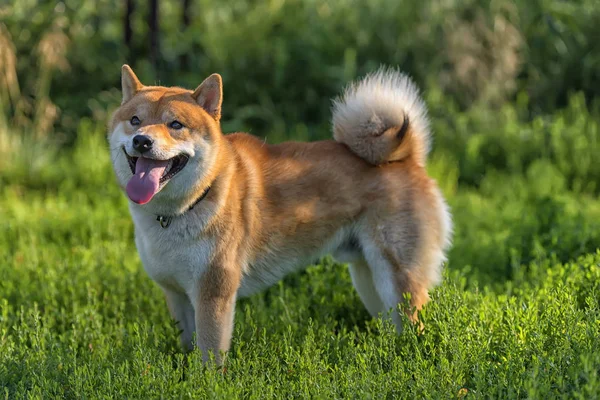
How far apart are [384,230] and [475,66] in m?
5.00

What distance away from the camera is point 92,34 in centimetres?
923

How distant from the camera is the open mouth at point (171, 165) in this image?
12.7 feet

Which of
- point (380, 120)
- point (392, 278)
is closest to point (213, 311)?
point (392, 278)

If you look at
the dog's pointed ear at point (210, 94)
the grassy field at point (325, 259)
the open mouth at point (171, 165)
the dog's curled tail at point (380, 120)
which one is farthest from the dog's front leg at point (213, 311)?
the dog's curled tail at point (380, 120)

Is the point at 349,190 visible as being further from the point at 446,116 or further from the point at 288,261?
the point at 446,116

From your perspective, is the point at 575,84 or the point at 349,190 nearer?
the point at 349,190

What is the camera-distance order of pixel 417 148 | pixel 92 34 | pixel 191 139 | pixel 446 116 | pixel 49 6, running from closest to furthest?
pixel 191 139
pixel 417 148
pixel 49 6
pixel 446 116
pixel 92 34

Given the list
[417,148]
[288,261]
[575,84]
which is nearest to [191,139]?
[288,261]

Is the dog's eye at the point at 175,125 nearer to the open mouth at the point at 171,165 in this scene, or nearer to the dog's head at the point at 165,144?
the dog's head at the point at 165,144

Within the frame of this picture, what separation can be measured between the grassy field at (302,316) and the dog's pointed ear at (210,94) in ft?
3.76

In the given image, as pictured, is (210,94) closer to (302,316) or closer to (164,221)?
(164,221)

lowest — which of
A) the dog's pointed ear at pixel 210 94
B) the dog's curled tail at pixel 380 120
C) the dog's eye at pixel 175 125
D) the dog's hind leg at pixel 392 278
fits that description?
the dog's hind leg at pixel 392 278

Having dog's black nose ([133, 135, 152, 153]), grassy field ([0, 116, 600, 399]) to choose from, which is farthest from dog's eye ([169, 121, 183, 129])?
grassy field ([0, 116, 600, 399])

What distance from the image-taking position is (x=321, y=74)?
28.6 ft
